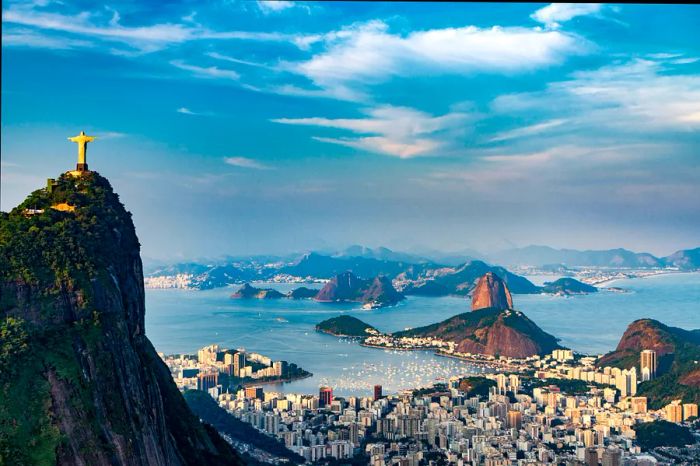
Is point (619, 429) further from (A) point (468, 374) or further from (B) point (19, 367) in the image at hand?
(B) point (19, 367)

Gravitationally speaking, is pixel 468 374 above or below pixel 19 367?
below

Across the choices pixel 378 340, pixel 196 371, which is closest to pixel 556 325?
pixel 378 340

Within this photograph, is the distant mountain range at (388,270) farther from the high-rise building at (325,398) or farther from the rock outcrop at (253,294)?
the high-rise building at (325,398)

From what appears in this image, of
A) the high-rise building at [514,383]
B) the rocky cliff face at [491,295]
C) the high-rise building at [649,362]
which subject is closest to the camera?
the high-rise building at [514,383]

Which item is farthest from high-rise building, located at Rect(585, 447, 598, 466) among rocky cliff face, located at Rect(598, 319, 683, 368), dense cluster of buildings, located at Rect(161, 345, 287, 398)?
rocky cliff face, located at Rect(598, 319, 683, 368)

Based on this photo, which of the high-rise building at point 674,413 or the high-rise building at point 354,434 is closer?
the high-rise building at point 354,434

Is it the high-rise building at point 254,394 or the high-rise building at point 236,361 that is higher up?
the high-rise building at point 236,361

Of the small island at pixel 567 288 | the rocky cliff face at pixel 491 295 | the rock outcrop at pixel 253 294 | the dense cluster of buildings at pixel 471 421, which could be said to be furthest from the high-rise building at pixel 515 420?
the small island at pixel 567 288

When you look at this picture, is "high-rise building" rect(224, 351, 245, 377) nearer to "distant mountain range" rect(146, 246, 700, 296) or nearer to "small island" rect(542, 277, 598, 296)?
"distant mountain range" rect(146, 246, 700, 296)
